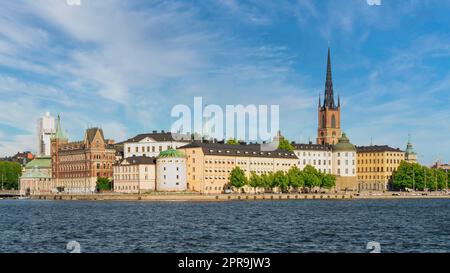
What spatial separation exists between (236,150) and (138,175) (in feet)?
56.7

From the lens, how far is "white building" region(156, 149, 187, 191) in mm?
100062

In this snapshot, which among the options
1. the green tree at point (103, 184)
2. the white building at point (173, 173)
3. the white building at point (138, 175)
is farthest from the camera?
the green tree at point (103, 184)

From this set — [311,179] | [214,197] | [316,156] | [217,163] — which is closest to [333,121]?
[316,156]

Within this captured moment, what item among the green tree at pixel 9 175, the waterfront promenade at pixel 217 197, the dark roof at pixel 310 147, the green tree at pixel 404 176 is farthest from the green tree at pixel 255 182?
the green tree at pixel 9 175

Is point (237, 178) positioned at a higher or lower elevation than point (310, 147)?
lower

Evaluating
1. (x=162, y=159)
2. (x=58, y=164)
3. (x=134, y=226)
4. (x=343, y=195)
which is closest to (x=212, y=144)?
(x=162, y=159)

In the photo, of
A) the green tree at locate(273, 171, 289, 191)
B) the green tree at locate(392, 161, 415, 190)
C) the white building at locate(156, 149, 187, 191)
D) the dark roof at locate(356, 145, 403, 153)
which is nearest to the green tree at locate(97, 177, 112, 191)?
the white building at locate(156, 149, 187, 191)

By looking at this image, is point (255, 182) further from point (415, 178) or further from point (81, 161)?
point (415, 178)

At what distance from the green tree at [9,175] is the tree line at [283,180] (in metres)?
61.1

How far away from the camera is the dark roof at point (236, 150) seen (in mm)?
104438

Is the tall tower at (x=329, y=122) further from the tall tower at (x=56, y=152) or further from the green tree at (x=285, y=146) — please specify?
the tall tower at (x=56, y=152)

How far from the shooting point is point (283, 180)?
342 ft
